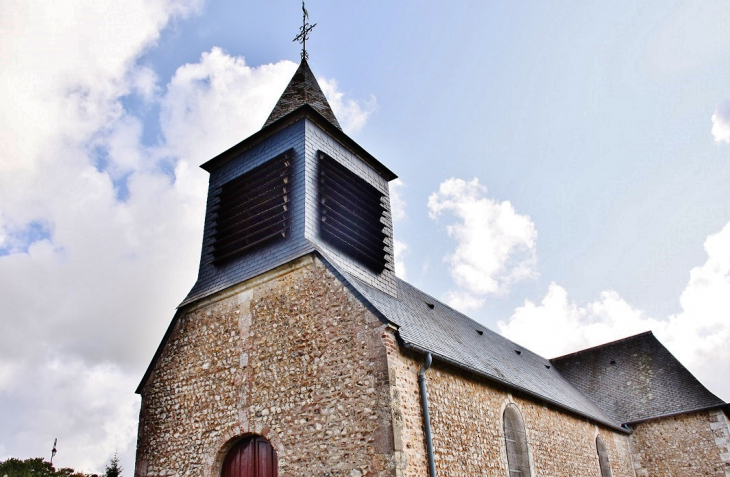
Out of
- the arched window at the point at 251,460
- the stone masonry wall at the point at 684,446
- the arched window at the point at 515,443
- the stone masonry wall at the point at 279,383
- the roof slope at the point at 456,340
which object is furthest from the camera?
the stone masonry wall at the point at 684,446

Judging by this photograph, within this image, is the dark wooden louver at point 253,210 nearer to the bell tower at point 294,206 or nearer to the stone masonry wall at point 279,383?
the bell tower at point 294,206

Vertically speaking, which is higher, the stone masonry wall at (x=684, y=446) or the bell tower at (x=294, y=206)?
the bell tower at (x=294, y=206)

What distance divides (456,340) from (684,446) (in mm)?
10639

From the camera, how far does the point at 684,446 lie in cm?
1772

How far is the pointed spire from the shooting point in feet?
42.4

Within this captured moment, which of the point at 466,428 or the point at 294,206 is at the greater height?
the point at 294,206

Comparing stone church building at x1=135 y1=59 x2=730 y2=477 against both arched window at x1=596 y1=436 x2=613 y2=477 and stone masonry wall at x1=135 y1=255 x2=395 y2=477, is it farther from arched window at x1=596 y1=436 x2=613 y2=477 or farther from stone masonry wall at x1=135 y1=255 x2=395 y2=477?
arched window at x1=596 y1=436 x2=613 y2=477

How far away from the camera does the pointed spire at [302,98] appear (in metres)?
12.9

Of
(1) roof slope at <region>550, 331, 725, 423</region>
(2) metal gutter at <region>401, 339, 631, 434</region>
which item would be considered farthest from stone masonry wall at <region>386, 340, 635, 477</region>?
(1) roof slope at <region>550, 331, 725, 423</region>

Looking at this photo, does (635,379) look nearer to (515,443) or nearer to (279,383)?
(515,443)

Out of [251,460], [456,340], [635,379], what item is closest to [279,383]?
[251,460]

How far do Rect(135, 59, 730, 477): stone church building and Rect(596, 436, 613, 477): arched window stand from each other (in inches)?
37.3

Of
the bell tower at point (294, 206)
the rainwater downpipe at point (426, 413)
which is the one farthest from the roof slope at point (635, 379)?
the rainwater downpipe at point (426, 413)

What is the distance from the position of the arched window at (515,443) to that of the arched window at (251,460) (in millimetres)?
4689
